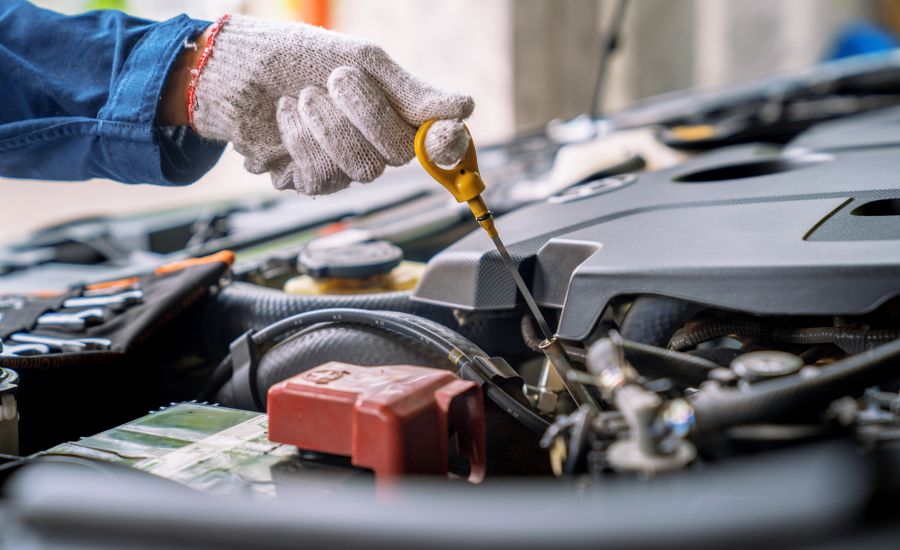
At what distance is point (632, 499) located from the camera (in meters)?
0.35

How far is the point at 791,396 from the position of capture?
427mm

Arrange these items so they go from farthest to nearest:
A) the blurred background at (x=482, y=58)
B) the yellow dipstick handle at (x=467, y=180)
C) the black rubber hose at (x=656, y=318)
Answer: the blurred background at (x=482, y=58) < the yellow dipstick handle at (x=467, y=180) < the black rubber hose at (x=656, y=318)

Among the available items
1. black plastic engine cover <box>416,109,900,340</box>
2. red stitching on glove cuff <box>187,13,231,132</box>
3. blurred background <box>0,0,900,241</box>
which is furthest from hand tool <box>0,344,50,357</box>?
blurred background <box>0,0,900,241</box>

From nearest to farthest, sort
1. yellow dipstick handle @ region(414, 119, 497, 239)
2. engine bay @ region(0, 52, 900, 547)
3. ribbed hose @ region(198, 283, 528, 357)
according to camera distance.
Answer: engine bay @ region(0, 52, 900, 547) < yellow dipstick handle @ region(414, 119, 497, 239) < ribbed hose @ region(198, 283, 528, 357)

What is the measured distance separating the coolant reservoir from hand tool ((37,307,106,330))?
23cm

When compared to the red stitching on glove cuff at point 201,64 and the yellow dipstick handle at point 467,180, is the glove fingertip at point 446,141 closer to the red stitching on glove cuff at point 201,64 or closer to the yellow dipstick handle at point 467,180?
the yellow dipstick handle at point 467,180

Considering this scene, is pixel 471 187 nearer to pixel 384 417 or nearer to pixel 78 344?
pixel 384 417

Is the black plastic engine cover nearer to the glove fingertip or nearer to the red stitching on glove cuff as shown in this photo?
the glove fingertip

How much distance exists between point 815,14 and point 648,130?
6.07 metres

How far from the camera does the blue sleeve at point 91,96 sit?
0.82 metres

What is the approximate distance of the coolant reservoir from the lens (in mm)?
999

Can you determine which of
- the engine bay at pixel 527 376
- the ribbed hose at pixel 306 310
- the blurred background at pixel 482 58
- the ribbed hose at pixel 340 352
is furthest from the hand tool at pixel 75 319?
the blurred background at pixel 482 58

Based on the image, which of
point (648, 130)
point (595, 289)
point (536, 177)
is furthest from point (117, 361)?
point (648, 130)

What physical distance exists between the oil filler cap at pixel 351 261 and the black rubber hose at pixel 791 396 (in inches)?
23.5
